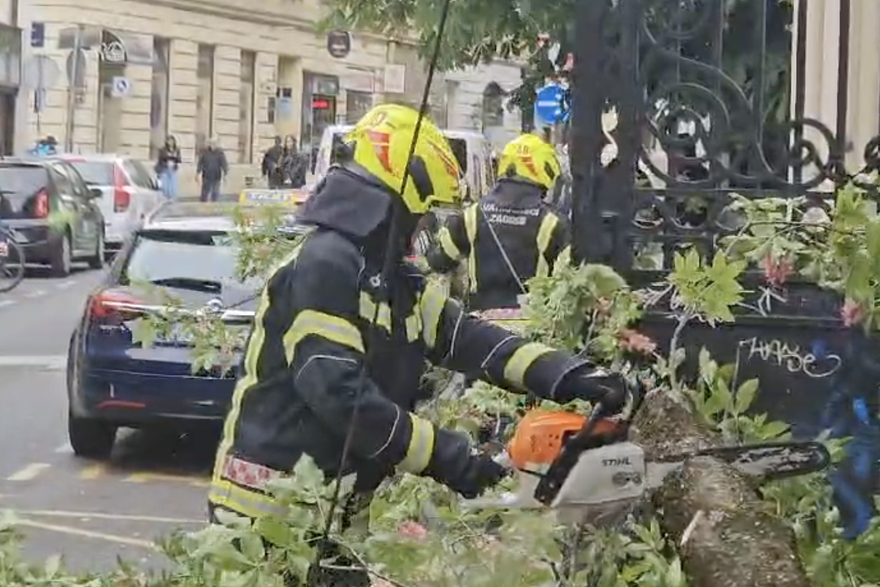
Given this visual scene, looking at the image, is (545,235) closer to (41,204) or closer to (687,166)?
(687,166)

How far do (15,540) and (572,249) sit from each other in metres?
1.50

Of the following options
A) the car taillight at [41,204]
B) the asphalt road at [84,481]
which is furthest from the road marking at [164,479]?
the car taillight at [41,204]

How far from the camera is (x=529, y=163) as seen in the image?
364 inches

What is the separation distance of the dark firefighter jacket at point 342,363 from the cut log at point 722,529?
564mm

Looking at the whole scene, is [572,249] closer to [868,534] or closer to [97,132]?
[868,534]

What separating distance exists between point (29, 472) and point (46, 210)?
13157 millimetres

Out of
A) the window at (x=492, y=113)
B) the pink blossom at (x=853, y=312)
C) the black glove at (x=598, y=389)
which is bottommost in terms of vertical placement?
the black glove at (x=598, y=389)

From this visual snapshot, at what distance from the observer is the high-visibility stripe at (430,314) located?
4.01 metres

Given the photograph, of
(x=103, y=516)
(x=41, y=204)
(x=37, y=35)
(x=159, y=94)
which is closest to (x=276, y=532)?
(x=103, y=516)

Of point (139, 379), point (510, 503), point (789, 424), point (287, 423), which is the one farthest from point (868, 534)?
point (139, 379)

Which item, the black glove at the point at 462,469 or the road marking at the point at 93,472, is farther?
the road marking at the point at 93,472

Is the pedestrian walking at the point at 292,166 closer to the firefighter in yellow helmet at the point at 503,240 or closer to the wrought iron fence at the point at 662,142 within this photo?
the firefighter in yellow helmet at the point at 503,240

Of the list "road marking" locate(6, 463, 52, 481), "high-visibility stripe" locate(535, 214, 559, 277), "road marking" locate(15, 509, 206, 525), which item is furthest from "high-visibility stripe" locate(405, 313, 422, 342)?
"road marking" locate(6, 463, 52, 481)

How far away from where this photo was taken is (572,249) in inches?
169
